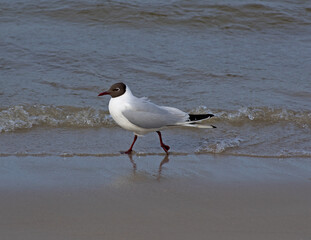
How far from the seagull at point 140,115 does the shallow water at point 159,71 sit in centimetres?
27

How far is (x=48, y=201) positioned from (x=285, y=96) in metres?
4.32

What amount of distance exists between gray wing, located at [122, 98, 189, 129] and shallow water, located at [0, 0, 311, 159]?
300 millimetres

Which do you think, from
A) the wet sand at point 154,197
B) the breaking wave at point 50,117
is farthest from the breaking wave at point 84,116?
the wet sand at point 154,197

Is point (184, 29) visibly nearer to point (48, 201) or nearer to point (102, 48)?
point (102, 48)

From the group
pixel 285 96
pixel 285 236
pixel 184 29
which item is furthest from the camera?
pixel 184 29

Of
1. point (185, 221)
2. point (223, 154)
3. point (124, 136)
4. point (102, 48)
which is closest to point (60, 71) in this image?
point (102, 48)

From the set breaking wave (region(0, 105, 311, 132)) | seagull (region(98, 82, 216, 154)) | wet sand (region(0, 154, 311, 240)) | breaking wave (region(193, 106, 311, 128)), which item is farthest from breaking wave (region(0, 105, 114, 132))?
breaking wave (region(193, 106, 311, 128))

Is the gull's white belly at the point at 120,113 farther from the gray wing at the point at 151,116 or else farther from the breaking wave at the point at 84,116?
the breaking wave at the point at 84,116

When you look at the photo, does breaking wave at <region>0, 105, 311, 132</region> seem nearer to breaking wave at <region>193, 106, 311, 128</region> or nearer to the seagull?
breaking wave at <region>193, 106, 311, 128</region>

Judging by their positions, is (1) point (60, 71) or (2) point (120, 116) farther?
(1) point (60, 71)

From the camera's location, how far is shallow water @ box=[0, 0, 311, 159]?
5.71 metres

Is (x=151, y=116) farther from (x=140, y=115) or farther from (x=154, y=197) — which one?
(x=154, y=197)

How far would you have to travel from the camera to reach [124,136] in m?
5.88

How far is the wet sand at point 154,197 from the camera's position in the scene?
3471mm
